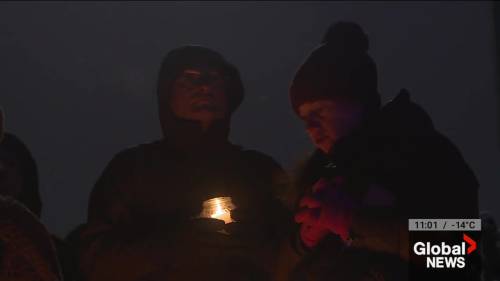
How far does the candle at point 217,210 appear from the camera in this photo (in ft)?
12.7

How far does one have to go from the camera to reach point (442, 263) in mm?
3441

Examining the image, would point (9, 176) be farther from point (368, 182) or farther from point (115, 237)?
point (368, 182)

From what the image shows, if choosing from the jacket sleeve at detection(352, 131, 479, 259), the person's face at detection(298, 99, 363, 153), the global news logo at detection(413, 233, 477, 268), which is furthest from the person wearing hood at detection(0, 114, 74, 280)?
the global news logo at detection(413, 233, 477, 268)

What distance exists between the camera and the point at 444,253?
11.4ft

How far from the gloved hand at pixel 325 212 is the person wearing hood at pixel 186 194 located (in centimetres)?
43

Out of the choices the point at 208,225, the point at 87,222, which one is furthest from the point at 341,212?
the point at 87,222

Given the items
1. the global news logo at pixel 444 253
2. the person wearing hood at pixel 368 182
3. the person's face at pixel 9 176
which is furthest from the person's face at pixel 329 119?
the person's face at pixel 9 176

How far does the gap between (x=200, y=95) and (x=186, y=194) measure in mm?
763

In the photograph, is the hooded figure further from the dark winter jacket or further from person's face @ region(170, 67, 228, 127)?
the dark winter jacket

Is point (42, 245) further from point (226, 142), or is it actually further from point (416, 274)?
point (416, 274)

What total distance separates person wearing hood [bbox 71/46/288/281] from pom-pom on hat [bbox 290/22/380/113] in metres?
0.65

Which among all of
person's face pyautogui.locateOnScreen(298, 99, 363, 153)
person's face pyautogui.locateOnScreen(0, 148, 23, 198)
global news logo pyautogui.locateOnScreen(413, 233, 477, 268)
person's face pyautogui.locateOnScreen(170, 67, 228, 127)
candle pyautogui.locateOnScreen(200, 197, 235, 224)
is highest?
person's face pyautogui.locateOnScreen(170, 67, 228, 127)

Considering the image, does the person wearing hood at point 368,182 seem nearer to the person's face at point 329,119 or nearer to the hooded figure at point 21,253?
the person's face at point 329,119

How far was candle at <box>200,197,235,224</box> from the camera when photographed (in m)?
3.88
